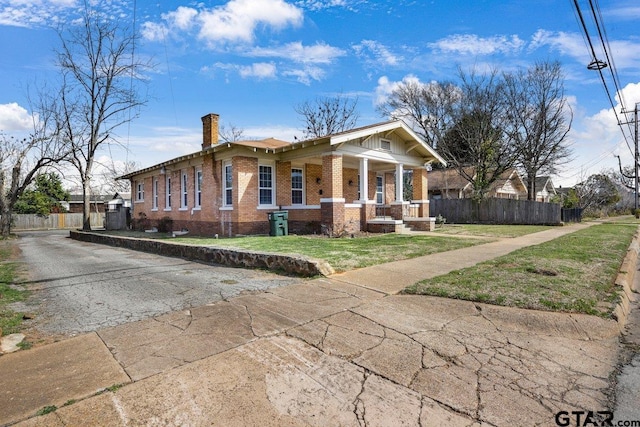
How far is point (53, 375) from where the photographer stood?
3248mm

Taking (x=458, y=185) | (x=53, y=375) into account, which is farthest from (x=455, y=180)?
(x=53, y=375)

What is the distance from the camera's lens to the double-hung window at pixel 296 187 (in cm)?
1688

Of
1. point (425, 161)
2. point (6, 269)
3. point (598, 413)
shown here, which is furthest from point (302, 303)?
point (425, 161)

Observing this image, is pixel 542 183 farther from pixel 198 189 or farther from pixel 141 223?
pixel 141 223

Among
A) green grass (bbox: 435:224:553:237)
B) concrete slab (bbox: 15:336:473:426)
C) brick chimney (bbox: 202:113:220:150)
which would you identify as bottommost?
concrete slab (bbox: 15:336:473:426)

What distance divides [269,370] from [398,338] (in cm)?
150

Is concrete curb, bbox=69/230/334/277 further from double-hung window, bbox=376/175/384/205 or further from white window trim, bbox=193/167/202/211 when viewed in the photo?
double-hung window, bbox=376/175/384/205

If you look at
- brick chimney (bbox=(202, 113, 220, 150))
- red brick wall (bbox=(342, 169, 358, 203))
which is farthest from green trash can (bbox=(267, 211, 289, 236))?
brick chimney (bbox=(202, 113, 220, 150))

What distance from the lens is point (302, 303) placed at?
5.28m

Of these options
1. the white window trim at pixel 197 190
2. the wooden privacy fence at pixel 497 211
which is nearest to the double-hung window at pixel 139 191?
the white window trim at pixel 197 190

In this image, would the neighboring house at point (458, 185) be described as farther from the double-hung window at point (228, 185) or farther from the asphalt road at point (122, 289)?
the asphalt road at point (122, 289)

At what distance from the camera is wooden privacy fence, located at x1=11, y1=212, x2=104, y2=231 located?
38906 millimetres

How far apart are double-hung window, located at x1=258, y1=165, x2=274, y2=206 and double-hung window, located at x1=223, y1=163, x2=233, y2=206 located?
1251mm

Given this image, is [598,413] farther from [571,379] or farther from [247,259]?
[247,259]
